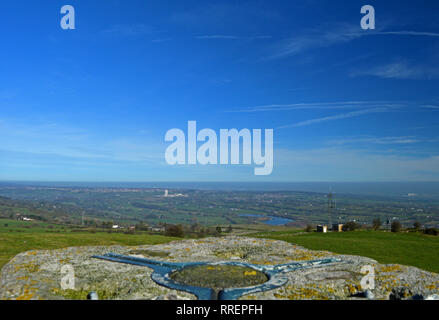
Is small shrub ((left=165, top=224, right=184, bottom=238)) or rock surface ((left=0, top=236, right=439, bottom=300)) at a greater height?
rock surface ((left=0, top=236, right=439, bottom=300))

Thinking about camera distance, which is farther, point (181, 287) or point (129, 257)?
point (129, 257)

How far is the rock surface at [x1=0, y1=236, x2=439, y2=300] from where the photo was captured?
26.2 ft

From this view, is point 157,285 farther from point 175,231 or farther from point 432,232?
point 432,232

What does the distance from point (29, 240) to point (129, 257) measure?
10502mm

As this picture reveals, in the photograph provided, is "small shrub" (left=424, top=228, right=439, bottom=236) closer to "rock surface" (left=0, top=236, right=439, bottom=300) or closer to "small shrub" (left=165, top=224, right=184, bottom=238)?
"rock surface" (left=0, top=236, right=439, bottom=300)

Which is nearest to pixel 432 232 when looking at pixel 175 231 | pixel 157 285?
pixel 175 231

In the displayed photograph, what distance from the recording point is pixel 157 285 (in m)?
8.63

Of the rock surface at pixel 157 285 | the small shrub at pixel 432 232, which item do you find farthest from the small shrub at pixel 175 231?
the small shrub at pixel 432 232

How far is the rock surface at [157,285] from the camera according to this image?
8.00 meters

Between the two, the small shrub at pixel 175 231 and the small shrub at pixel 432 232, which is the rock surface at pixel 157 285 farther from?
the small shrub at pixel 432 232

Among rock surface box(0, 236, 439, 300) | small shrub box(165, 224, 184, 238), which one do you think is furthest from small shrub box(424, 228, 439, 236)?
small shrub box(165, 224, 184, 238)
